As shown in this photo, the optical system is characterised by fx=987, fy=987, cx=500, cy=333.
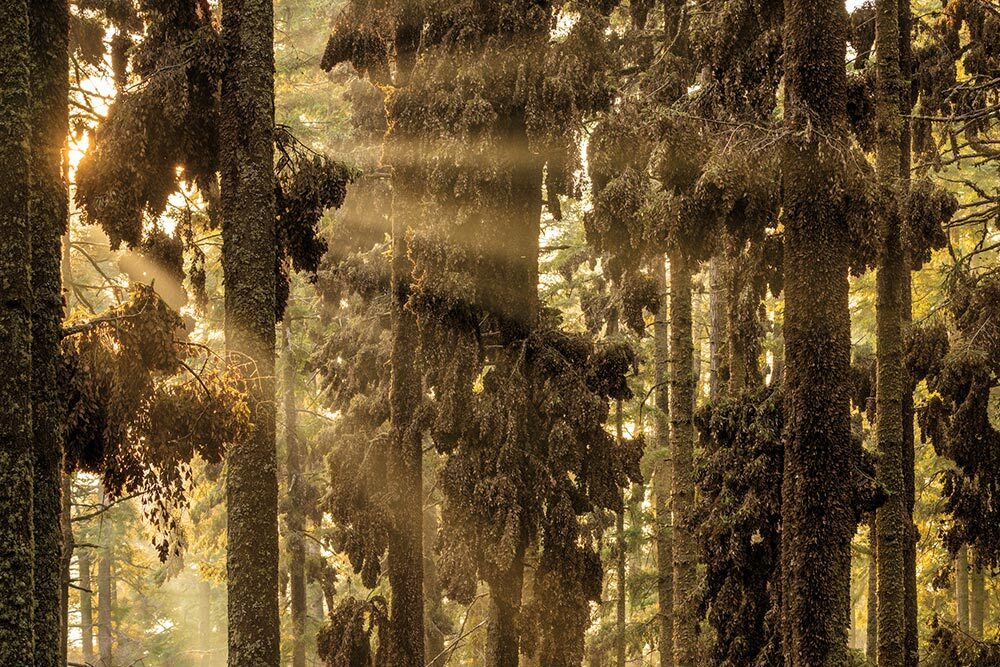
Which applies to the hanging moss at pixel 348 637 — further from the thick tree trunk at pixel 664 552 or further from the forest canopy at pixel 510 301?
the thick tree trunk at pixel 664 552

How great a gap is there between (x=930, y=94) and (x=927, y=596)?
15789 millimetres

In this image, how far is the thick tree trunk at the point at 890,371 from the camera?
10883 mm

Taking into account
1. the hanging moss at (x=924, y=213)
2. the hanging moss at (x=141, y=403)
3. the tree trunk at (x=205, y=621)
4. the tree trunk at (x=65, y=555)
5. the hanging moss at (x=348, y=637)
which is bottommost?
the tree trunk at (x=205, y=621)

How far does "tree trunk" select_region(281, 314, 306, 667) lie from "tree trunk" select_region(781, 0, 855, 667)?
15.5 meters

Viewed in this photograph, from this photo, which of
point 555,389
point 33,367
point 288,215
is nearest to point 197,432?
point 33,367

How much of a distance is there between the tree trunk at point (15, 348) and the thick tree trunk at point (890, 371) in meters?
8.44

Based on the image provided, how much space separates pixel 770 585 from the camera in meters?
11.4

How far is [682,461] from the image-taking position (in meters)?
13.9

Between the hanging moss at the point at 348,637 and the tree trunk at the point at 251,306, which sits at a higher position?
the tree trunk at the point at 251,306

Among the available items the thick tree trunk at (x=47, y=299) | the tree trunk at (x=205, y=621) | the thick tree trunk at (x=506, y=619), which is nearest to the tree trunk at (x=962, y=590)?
the thick tree trunk at (x=506, y=619)

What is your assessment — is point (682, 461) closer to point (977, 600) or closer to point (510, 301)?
point (510, 301)

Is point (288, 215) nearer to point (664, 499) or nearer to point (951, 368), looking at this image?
point (951, 368)

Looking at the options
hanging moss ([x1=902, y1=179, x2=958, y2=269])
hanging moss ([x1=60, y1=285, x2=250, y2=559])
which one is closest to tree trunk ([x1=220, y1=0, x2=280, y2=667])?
hanging moss ([x1=60, y1=285, x2=250, y2=559])

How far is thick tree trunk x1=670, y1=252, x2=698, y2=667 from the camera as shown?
519 inches
